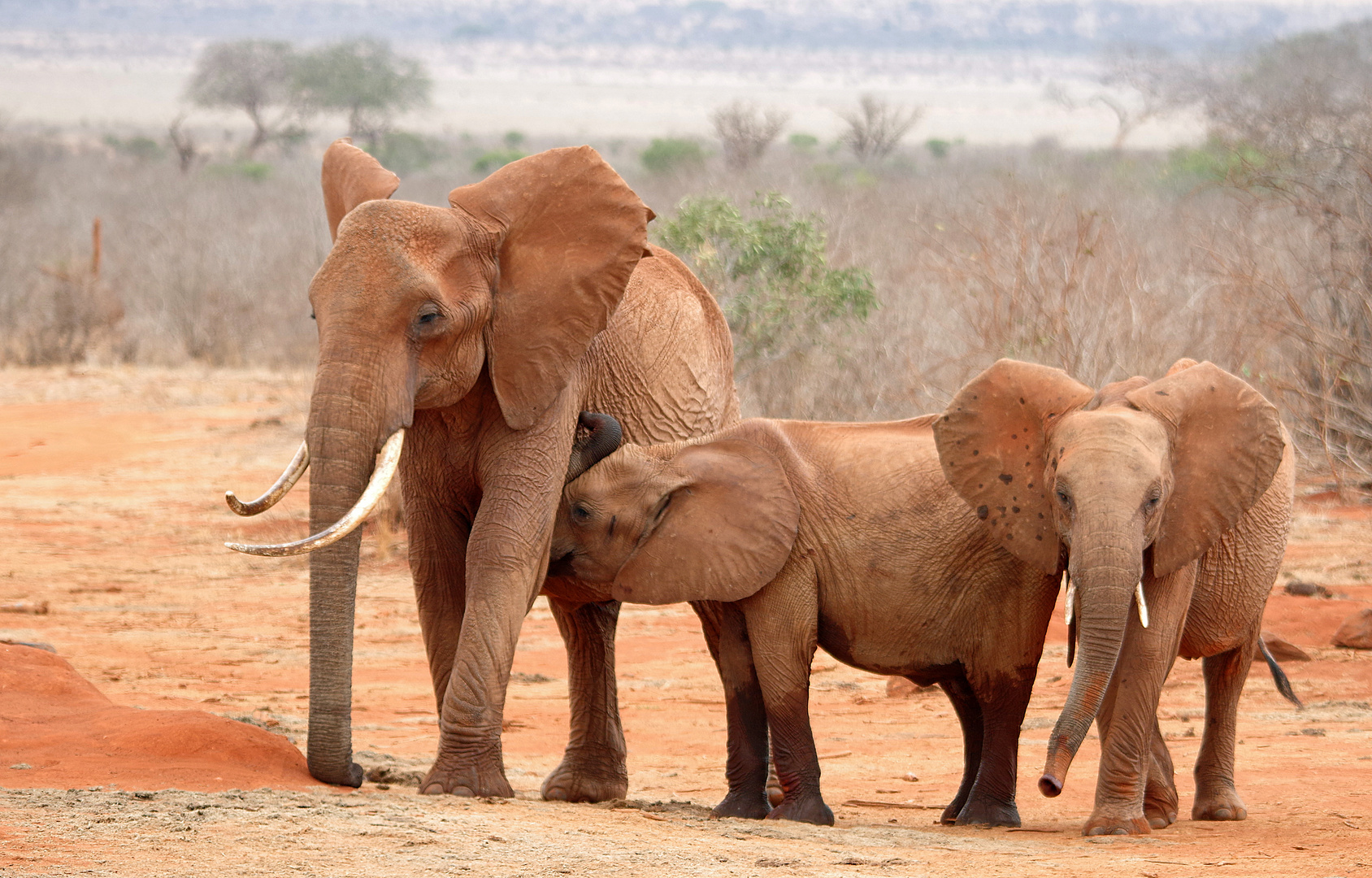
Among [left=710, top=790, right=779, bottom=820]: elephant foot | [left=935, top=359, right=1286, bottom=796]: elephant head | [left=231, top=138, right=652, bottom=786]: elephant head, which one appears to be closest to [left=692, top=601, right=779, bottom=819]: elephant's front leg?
[left=710, top=790, right=779, bottom=820]: elephant foot

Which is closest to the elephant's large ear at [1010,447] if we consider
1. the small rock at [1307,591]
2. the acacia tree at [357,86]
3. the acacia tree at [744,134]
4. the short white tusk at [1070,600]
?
the short white tusk at [1070,600]

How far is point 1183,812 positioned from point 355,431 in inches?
147

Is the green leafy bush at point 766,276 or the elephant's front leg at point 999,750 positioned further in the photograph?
the green leafy bush at point 766,276

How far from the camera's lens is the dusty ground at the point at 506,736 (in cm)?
487

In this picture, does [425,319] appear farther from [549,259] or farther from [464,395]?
[549,259]

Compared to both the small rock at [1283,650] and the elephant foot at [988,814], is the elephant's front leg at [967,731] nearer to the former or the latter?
the elephant foot at [988,814]

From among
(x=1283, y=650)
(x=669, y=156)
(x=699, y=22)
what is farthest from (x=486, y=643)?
(x=699, y=22)

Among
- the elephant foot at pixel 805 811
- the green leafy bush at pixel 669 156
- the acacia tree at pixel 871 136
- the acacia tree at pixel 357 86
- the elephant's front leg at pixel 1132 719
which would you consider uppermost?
the acacia tree at pixel 357 86

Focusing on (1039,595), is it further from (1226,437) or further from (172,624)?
(172,624)

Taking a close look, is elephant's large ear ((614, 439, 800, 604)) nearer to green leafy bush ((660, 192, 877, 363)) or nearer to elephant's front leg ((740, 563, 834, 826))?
elephant's front leg ((740, 563, 834, 826))

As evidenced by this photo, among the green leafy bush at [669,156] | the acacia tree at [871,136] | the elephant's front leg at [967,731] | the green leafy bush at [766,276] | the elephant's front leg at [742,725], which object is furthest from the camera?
the acacia tree at [871,136]

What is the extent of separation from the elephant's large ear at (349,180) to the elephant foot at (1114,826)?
332 centimetres

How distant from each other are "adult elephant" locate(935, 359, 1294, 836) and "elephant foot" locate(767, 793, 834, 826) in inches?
36.9

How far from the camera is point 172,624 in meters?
10.9
